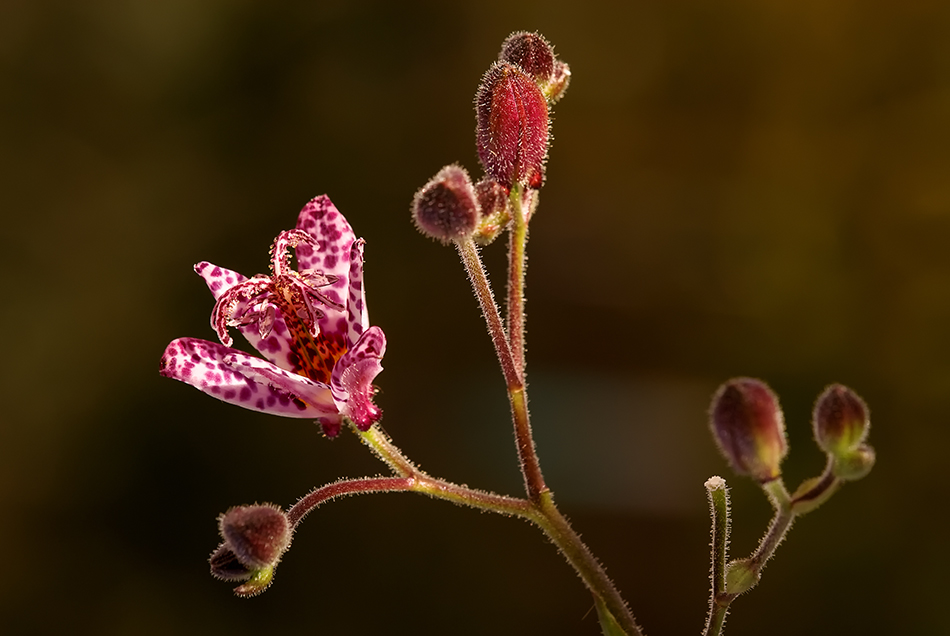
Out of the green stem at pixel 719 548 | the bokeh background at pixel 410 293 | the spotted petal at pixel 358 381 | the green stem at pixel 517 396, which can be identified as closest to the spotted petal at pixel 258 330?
the spotted petal at pixel 358 381

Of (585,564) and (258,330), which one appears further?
(258,330)

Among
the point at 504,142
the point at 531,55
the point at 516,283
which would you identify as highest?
the point at 531,55

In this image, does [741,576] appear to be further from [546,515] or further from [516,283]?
[516,283]

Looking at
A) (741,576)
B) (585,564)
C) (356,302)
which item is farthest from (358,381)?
(741,576)

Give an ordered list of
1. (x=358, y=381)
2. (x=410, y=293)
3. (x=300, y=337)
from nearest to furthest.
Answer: (x=358, y=381) < (x=300, y=337) < (x=410, y=293)

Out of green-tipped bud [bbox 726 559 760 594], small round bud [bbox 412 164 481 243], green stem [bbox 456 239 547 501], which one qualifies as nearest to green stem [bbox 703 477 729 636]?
green-tipped bud [bbox 726 559 760 594]

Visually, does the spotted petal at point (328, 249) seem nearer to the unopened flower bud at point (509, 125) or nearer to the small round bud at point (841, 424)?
the unopened flower bud at point (509, 125)
